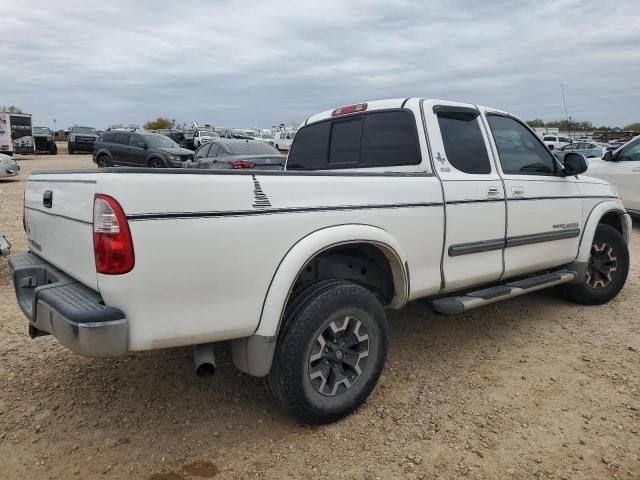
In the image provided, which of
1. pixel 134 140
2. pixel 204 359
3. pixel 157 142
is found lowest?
pixel 204 359

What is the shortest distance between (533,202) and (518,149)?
49 centimetres

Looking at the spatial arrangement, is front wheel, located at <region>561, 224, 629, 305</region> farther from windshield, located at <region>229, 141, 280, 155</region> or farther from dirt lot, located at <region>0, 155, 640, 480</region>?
windshield, located at <region>229, 141, 280, 155</region>

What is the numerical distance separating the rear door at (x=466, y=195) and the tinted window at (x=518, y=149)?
210 mm

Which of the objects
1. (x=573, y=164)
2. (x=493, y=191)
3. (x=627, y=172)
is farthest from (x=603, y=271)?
(x=627, y=172)

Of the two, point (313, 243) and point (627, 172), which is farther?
point (627, 172)

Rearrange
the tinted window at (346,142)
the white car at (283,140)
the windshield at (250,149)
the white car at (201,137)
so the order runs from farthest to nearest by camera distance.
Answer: the white car at (283,140), the white car at (201,137), the windshield at (250,149), the tinted window at (346,142)

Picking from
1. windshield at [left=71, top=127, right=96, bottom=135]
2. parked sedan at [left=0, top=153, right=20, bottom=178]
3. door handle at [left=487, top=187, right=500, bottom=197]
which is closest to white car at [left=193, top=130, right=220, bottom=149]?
windshield at [left=71, top=127, right=96, bottom=135]

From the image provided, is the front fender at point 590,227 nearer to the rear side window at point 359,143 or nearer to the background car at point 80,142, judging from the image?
the rear side window at point 359,143

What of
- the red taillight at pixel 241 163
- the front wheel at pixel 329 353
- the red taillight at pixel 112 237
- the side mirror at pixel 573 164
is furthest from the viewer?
the red taillight at pixel 241 163

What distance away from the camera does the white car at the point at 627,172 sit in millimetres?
9375

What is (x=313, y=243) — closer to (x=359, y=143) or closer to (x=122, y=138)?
(x=359, y=143)

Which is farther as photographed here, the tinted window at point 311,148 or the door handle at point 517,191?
the tinted window at point 311,148

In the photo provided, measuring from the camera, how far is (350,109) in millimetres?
4223

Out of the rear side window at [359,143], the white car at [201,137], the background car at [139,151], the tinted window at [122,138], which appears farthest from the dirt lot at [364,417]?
the white car at [201,137]
